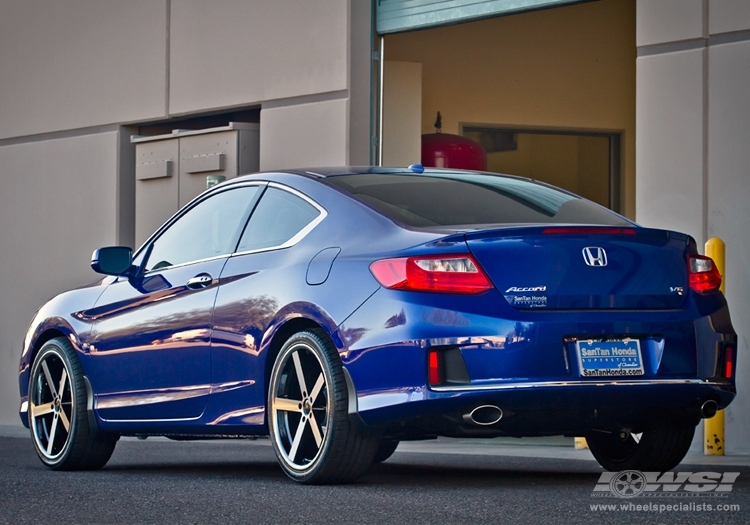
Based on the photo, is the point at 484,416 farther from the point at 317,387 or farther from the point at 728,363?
the point at 728,363

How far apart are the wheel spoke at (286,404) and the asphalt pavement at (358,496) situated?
338 mm

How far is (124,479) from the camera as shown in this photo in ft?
23.2

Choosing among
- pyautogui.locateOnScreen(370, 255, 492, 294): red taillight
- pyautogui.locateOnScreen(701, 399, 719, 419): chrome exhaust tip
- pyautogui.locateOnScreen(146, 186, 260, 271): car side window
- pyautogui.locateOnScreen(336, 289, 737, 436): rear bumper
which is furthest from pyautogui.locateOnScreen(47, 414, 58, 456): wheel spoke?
pyautogui.locateOnScreen(701, 399, 719, 419): chrome exhaust tip

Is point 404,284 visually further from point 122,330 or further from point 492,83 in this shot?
point 492,83

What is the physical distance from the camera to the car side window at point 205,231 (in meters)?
7.07

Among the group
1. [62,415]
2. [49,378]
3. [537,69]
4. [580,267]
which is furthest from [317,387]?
[537,69]

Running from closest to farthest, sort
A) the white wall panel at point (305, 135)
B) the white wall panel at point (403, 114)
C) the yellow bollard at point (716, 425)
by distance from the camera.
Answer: the yellow bollard at point (716, 425), the white wall panel at point (305, 135), the white wall panel at point (403, 114)

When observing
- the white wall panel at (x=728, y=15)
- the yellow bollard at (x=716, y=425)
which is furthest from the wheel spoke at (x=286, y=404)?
the white wall panel at (x=728, y=15)

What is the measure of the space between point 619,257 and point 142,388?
2.73m

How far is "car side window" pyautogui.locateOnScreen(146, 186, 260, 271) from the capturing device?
23.2 ft

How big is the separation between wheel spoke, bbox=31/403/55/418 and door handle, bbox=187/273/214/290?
155cm

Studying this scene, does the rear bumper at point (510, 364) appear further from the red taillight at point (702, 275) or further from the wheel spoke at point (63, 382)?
the wheel spoke at point (63, 382)

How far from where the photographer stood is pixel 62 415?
792 centimetres

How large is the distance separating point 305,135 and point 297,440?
7.00 m
